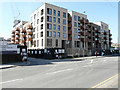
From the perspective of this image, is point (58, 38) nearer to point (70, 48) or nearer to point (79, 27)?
point (70, 48)

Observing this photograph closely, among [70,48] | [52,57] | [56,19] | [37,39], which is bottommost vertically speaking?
[52,57]

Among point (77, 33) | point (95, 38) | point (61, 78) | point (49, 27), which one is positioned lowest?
point (61, 78)

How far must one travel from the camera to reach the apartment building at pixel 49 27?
1313 inches

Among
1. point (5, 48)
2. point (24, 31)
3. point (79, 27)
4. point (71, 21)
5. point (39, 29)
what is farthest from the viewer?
point (24, 31)

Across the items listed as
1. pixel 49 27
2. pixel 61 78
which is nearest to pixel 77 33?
pixel 49 27

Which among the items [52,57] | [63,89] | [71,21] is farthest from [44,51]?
[63,89]

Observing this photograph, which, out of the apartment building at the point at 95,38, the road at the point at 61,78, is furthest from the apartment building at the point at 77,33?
the road at the point at 61,78

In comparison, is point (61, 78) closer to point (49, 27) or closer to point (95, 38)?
point (49, 27)

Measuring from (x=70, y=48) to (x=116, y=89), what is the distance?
3202cm

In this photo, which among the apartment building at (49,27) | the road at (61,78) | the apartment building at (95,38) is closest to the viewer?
the road at (61,78)

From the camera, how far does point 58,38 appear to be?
36.0m

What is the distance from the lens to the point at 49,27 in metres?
34.2

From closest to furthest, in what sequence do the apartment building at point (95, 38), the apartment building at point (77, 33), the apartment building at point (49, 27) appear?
the apartment building at point (49, 27) → the apartment building at point (77, 33) → the apartment building at point (95, 38)

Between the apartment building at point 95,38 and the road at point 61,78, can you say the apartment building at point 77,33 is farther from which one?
the road at point 61,78
